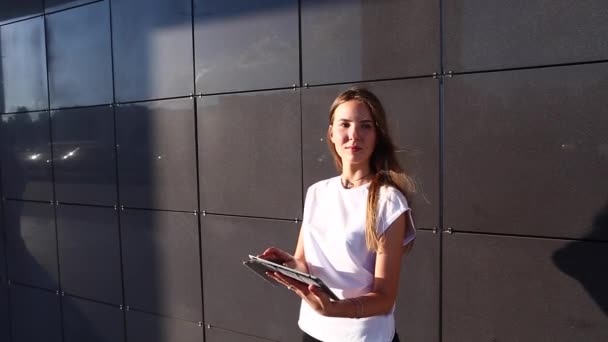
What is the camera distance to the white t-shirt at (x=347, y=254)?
A: 1926mm

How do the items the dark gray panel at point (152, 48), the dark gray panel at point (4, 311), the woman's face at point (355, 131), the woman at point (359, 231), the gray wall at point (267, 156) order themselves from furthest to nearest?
1. the dark gray panel at point (4, 311)
2. the dark gray panel at point (152, 48)
3. the gray wall at point (267, 156)
4. the woman's face at point (355, 131)
5. the woman at point (359, 231)

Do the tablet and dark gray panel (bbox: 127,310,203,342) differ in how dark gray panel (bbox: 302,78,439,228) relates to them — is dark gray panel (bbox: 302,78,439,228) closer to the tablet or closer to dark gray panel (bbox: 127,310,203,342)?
the tablet

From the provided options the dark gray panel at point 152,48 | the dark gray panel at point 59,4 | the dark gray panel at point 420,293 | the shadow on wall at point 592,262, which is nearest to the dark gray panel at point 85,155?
the dark gray panel at point 152,48

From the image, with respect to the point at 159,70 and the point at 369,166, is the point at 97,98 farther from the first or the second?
the point at 369,166

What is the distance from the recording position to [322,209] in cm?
211

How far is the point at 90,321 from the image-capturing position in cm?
474

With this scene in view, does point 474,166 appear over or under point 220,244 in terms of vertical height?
over

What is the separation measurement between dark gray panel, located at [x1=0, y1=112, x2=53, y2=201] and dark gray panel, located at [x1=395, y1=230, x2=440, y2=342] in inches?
146

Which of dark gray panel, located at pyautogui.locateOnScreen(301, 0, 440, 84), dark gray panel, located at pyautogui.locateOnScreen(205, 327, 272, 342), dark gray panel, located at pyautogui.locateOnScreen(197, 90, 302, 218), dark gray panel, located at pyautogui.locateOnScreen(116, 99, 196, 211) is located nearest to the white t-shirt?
dark gray panel, located at pyautogui.locateOnScreen(301, 0, 440, 84)

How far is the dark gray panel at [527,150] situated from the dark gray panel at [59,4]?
3.54m

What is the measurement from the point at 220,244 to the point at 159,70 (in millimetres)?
1521

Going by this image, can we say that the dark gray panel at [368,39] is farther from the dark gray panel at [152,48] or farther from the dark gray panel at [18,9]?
the dark gray panel at [18,9]

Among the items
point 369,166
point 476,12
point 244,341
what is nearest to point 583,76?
point 476,12

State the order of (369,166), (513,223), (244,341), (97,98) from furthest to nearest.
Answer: (97,98) < (244,341) < (513,223) < (369,166)
